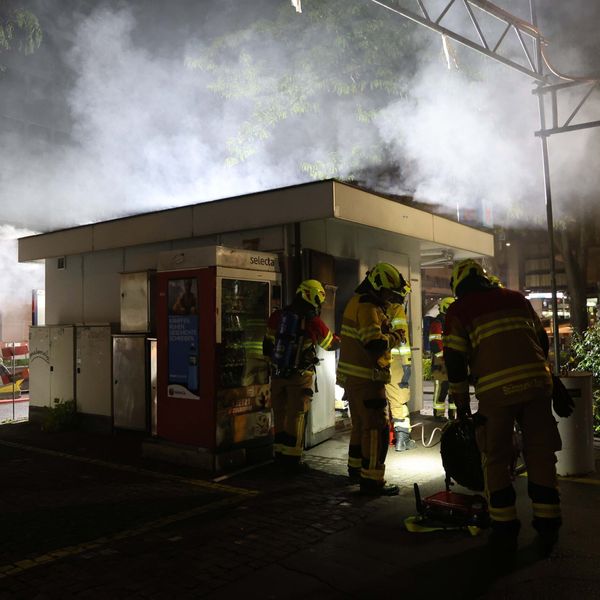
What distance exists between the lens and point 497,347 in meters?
4.14

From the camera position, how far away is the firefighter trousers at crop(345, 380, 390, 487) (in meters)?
5.35

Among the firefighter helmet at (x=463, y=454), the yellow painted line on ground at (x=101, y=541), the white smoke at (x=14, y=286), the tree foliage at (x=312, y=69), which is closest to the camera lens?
the yellow painted line on ground at (x=101, y=541)

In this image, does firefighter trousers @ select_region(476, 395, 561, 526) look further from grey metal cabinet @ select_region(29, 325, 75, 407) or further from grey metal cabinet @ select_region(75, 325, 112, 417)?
grey metal cabinet @ select_region(29, 325, 75, 407)

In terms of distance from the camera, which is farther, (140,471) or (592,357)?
(592,357)

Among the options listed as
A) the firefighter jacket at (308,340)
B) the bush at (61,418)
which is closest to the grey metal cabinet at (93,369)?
the bush at (61,418)

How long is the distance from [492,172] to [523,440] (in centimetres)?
914

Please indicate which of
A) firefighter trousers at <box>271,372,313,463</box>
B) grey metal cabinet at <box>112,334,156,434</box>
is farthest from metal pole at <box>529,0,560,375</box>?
grey metal cabinet at <box>112,334,156,434</box>

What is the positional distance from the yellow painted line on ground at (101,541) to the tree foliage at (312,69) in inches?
470

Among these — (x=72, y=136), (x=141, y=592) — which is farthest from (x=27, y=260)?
(x=72, y=136)

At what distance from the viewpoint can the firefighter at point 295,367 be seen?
6.26 meters

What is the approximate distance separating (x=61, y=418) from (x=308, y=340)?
476 centimetres

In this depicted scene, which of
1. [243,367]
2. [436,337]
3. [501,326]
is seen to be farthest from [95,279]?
[501,326]

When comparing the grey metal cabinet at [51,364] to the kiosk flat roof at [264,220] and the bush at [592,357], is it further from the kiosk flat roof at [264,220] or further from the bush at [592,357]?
the bush at [592,357]

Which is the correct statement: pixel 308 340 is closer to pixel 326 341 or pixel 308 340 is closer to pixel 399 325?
pixel 326 341
